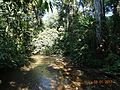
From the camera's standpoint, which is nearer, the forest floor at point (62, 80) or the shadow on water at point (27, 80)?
the forest floor at point (62, 80)

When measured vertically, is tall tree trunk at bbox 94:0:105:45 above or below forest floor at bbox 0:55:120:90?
above

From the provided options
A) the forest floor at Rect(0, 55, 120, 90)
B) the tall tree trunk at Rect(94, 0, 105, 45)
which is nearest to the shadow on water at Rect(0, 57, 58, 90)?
the forest floor at Rect(0, 55, 120, 90)

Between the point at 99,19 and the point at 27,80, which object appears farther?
the point at 99,19

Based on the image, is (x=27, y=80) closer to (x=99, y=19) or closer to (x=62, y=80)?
(x=62, y=80)

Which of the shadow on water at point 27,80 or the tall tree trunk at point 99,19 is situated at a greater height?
the tall tree trunk at point 99,19

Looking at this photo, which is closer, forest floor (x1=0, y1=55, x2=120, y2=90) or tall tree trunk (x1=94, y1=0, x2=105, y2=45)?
forest floor (x1=0, y1=55, x2=120, y2=90)

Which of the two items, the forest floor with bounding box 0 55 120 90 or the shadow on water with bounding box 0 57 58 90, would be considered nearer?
the forest floor with bounding box 0 55 120 90

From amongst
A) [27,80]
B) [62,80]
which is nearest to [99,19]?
[62,80]

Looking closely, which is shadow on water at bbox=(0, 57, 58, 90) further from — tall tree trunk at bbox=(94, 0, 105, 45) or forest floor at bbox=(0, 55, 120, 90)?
tall tree trunk at bbox=(94, 0, 105, 45)

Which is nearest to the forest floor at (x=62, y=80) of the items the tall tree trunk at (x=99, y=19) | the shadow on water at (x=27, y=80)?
the shadow on water at (x=27, y=80)

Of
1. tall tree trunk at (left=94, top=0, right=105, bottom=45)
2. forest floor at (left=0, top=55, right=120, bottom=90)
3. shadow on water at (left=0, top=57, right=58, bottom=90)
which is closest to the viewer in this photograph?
forest floor at (left=0, top=55, right=120, bottom=90)

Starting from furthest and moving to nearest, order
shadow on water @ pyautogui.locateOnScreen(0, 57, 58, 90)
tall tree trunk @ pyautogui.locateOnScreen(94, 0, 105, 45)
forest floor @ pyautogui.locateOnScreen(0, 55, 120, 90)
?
1. tall tree trunk @ pyautogui.locateOnScreen(94, 0, 105, 45)
2. shadow on water @ pyautogui.locateOnScreen(0, 57, 58, 90)
3. forest floor @ pyautogui.locateOnScreen(0, 55, 120, 90)

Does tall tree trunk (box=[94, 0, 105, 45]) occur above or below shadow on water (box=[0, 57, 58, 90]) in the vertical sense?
above

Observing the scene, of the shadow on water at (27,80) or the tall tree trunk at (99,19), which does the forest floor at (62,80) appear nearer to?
the shadow on water at (27,80)
